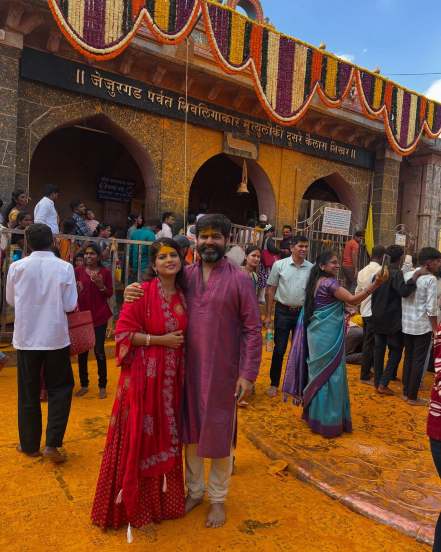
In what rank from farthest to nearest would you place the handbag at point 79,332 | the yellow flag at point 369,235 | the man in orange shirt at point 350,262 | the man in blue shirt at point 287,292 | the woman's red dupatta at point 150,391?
1. the yellow flag at point 369,235
2. the man in orange shirt at point 350,262
3. the man in blue shirt at point 287,292
4. the handbag at point 79,332
5. the woman's red dupatta at point 150,391

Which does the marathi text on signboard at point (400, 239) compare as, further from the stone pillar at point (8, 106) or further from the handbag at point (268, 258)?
the stone pillar at point (8, 106)

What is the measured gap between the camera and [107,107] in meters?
8.75

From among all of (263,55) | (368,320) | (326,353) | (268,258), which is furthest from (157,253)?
(263,55)

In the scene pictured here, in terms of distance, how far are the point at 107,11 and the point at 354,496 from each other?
7056mm

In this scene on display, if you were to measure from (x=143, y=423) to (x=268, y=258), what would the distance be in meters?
6.82

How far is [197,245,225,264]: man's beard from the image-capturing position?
2.48 metres

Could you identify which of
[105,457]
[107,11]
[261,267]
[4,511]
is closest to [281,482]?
[105,457]

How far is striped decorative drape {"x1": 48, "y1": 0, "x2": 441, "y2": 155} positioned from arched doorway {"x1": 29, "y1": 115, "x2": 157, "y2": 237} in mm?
4490

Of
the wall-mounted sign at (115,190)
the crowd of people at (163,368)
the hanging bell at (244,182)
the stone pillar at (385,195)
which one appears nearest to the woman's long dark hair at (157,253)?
the crowd of people at (163,368)

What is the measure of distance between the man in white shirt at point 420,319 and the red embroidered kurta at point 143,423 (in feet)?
11.3

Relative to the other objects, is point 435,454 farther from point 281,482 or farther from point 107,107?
point 107,107

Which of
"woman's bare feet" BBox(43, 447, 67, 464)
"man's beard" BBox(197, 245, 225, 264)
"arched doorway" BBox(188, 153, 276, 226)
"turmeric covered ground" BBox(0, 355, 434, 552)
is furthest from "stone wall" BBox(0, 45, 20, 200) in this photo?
"arched doorway" BBox(188, 153, 276, 226)

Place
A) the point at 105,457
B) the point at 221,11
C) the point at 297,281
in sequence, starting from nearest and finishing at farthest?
the point at 105,457, the point at 297,281, the point at 221,11

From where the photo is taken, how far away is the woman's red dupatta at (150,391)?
2301 mm
